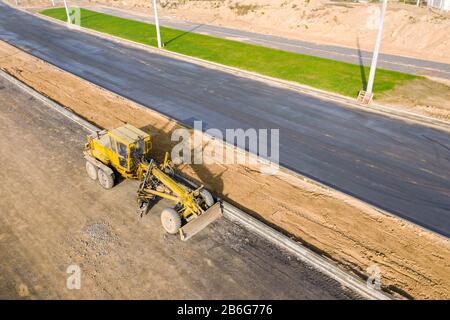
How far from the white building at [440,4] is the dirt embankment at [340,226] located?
35.9 metres

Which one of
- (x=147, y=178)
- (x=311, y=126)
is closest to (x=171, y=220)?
(x=147, y=178)

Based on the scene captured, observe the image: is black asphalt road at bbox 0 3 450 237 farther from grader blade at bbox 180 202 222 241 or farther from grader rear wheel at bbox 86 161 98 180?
grader rear wheel at bbox 86 161 98 180

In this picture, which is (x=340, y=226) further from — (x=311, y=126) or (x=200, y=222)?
(x=311, y=126)

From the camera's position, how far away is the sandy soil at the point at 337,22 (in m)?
31.2

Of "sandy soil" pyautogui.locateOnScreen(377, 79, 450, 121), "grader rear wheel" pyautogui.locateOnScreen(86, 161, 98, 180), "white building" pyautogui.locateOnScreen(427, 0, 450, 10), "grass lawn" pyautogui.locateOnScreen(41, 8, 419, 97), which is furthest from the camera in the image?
"white building" pyautogui.locateOnScreen(427, 0, 450, 10)

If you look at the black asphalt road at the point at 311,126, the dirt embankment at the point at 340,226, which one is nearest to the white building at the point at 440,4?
the black asphalt road at the point at 311,126

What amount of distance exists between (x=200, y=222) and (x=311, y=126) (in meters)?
10.0

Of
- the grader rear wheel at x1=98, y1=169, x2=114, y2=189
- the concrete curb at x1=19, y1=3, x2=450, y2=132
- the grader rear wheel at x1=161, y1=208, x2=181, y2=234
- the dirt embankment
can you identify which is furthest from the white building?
the grader rear wheel at x1=98, y1=169, x2=114, y2=189

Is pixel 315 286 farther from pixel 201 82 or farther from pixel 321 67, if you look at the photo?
pixel 321 67

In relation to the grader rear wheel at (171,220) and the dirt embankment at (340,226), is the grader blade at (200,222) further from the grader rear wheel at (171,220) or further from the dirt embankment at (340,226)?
the dirt embankment at (340,226)

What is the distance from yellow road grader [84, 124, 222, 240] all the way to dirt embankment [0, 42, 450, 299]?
1.86 m

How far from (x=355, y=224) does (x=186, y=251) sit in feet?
19.9

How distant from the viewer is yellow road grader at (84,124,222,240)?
449 inches

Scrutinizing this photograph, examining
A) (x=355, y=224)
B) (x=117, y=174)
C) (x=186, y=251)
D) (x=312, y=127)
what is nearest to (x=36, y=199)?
(x=117, y=174)
